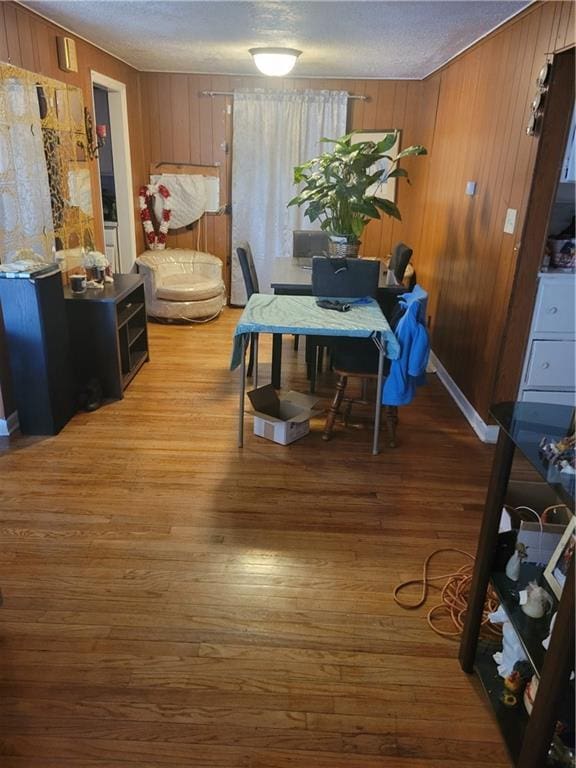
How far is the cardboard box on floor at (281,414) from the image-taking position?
308 cm

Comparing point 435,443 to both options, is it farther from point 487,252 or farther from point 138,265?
point 138,265

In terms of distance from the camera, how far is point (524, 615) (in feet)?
4.85

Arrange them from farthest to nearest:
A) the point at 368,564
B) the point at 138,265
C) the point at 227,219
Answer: the point at 227,219 → the point at 138,265 → the point at 368,564

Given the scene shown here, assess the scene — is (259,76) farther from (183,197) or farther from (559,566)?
(559,566)

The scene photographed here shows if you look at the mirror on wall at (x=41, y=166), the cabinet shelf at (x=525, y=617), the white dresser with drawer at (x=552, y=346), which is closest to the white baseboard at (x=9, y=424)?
the mirror on wall at (x=41, y=166)

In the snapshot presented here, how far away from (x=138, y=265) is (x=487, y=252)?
3.09 meters

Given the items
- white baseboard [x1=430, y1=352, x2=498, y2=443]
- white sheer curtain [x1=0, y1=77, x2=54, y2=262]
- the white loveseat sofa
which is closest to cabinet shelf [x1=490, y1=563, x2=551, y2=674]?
white baseboard [x1=430, y1=352, x2=498, y2=443]

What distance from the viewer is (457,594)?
2039 mm

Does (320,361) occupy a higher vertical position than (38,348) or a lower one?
lower

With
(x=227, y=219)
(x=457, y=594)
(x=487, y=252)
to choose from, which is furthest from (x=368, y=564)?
(x=227, y=219)

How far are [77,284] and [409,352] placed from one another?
210 cm

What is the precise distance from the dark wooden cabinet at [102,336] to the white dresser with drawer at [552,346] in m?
2.45

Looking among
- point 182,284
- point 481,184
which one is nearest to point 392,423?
point 481,184

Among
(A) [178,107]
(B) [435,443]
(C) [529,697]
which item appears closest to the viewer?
(C) [529,697]
